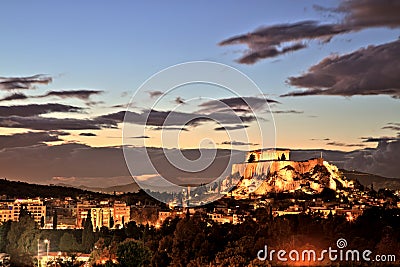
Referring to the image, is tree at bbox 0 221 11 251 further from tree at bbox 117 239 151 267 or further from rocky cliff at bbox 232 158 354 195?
rocky cliff at bbox 232 158 354 195

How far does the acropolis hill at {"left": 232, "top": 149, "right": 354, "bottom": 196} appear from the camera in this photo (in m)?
45.1

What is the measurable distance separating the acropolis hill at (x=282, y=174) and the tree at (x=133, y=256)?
2964 cm

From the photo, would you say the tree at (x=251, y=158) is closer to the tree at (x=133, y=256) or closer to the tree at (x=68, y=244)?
the tree at (x=68, y=244)

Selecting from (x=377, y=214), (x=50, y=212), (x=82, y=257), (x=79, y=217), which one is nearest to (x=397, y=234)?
(x=377, y=214)

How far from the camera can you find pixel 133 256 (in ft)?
48.4

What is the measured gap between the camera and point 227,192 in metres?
44.6

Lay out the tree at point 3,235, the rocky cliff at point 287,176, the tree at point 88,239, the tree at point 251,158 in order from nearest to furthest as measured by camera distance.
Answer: the tree at point 88,239 < the tree at point 3,235 < the rocky cliff at point 287,176 < the tree at point 251,158

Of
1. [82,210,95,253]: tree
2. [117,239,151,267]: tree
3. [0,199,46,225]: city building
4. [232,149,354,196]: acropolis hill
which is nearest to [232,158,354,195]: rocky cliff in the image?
[232,149,354,196]: acropolis hill

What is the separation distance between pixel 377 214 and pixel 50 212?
21119 millimetres

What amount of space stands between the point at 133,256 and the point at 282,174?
33.1 m

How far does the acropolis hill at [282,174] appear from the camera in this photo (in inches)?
1774

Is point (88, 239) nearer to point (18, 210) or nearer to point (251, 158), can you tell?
point (18, 210)

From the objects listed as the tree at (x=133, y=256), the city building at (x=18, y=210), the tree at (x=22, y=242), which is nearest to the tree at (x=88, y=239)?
the tree at (x=22, y=242)

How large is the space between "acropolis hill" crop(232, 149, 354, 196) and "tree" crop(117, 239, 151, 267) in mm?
29643
